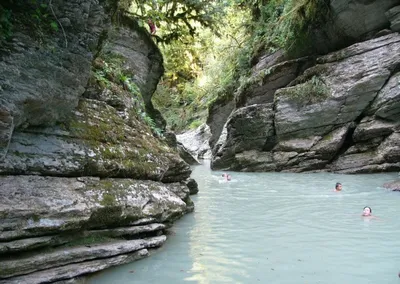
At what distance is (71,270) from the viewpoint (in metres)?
3.75

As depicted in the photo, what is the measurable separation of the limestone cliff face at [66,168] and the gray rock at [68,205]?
0.01 metres

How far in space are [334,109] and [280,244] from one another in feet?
33.8

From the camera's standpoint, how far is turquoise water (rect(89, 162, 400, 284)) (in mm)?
3922

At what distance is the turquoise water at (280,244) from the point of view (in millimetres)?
3922

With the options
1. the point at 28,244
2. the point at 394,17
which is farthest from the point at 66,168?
the point at 394,17

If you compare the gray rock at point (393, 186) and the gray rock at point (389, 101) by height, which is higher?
the gray rock at point (389, 101)

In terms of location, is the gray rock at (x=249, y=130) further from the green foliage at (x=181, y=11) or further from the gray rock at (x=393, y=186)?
the gray rock at (x=393, y=186)

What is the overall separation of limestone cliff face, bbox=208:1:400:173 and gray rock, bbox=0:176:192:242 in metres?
10.4

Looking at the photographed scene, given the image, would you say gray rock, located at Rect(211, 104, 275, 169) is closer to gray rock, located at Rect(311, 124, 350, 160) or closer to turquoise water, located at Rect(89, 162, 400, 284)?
gray rock, located at Rect(311, 124, 350, 160)

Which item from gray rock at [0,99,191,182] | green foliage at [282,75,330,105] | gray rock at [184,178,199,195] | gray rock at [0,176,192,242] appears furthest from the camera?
green foliage at [282,75,330,105]

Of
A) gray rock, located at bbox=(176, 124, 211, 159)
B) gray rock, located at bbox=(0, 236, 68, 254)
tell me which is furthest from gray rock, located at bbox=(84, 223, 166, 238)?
gray rock, located at bbox=(176, 124, 211, 159)

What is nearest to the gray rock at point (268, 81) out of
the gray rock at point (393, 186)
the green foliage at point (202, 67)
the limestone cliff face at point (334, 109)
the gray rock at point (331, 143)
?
the limestone cliff face at point (334, 109)

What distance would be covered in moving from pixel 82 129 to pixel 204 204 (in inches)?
167

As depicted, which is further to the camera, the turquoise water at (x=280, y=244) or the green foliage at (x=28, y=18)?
the green foliage at (x=28, y=18)
